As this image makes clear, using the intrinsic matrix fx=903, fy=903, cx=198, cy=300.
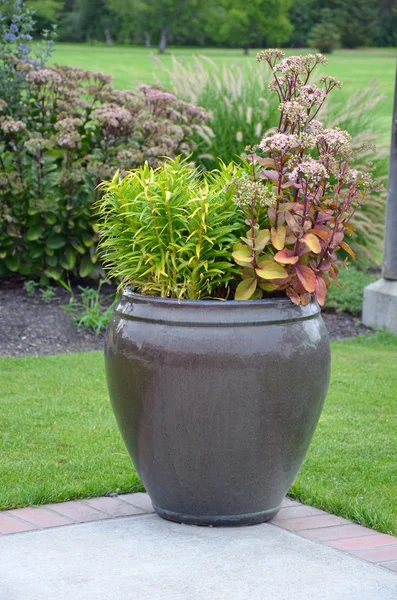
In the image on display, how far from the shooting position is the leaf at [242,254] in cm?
366

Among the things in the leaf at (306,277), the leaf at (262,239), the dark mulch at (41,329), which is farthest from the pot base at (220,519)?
the dark mulch at (41,329)

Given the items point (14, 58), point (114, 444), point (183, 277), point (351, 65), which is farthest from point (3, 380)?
point (351, 65)

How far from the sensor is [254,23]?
76.1 metres

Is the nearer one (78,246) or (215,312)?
(215,312)

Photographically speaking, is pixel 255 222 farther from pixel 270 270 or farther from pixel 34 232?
pixel 34 232

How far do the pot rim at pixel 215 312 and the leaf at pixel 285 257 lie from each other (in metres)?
0.17

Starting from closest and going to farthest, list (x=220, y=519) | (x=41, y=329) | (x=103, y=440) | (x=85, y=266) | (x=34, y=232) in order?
1. (x=220, y=519)
2. (x=103, y=440)
3. (x=41, y=329)
4. (x=34, y=232)
5. (x=85, y=266)

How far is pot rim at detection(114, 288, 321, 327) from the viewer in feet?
11.7

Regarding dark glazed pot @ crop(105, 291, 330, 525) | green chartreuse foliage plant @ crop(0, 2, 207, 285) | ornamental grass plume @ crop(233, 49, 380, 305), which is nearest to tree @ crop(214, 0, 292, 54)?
green chartreuse foliage plant @ crop(0, 2, 207, 285)

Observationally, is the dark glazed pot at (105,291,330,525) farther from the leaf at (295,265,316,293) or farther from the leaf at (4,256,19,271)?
the leaf at (4,256,19,271)

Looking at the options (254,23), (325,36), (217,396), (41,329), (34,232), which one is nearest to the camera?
(217,396)

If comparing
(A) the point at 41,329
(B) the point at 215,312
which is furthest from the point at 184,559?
(A) the point at 41,329

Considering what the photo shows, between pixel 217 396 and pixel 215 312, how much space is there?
332mm

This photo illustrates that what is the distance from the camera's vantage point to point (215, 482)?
12.1 ft
